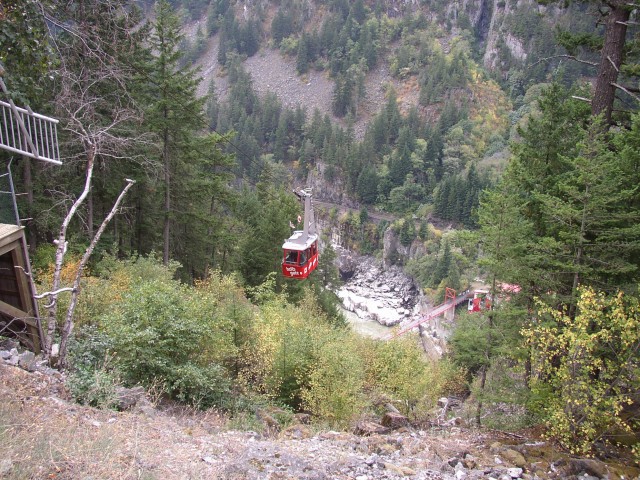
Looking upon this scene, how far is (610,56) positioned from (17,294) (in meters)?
12.7

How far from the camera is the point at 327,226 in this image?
286 ft

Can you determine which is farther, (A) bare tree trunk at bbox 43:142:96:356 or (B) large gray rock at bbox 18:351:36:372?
(A) bare tree trunk at bbox 43:142:96:356

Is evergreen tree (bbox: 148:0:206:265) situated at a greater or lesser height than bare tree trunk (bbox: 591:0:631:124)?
lesser

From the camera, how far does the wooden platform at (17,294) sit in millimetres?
7674

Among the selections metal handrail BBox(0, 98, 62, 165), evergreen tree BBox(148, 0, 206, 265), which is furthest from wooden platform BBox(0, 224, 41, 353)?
evergreen tree BBox(148, 0, 206, 265)

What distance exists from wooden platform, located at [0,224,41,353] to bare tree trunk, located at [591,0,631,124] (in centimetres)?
1135

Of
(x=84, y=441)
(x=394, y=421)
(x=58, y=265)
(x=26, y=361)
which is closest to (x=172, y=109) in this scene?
(x=58, y=265)

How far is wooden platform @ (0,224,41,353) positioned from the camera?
7674mm

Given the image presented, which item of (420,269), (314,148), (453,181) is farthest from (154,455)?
(314,148)

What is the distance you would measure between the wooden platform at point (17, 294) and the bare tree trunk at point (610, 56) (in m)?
11.3

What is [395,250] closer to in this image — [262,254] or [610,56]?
[262,254]

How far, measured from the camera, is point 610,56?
980 centimetres

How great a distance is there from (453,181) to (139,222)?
59447 mm

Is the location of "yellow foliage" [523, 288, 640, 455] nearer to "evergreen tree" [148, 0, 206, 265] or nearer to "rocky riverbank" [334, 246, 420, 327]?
"evergreen tree" [148, 0, 206, 265]
